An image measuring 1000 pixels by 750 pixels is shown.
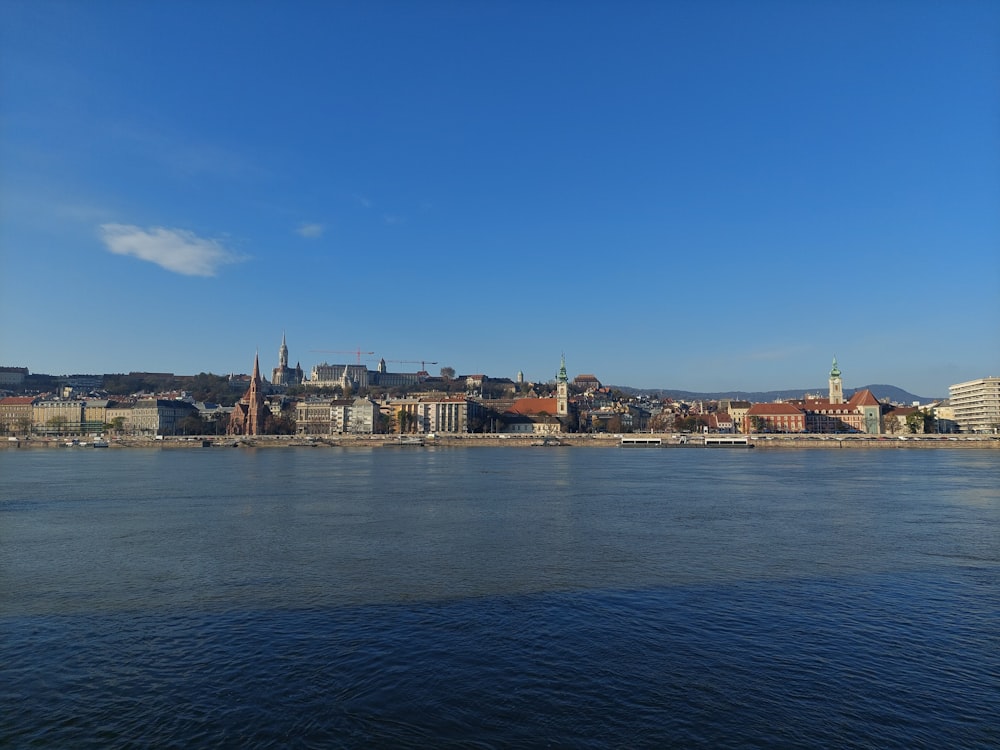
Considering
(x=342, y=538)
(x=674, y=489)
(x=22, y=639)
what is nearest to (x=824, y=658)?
(x=22, y=639)

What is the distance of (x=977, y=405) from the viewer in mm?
133375

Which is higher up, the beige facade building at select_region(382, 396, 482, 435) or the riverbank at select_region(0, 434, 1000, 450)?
the beige facade building at select_region(382, 396, 482, 435)

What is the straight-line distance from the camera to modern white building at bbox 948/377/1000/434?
127 m

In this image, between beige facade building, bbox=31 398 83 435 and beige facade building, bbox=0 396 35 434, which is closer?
beige facade building, bbox=0 396 35 434

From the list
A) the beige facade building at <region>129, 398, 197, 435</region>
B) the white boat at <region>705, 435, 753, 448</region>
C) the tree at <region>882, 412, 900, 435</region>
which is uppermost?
the beige facade building at <region>129, 398, 197, 435</region>

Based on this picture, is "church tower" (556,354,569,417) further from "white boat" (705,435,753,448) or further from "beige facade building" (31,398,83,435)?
"beige facade building" (31,398,83,435)

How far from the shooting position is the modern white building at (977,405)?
127 metres

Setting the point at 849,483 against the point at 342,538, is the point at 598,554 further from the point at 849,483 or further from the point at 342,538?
the point at 849,483

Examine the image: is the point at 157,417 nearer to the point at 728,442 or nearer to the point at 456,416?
the point at 456,416

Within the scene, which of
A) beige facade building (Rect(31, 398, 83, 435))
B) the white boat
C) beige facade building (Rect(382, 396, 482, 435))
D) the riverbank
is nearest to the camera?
the white boat

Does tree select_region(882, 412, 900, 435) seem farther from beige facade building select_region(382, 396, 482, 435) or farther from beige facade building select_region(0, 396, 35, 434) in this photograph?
beige facade building select_region(0, 396, 35, 434)

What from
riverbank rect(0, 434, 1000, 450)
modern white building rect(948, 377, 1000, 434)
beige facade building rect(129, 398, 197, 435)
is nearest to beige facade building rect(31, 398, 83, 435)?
beige facade building rect(129, 398, 197, 435)

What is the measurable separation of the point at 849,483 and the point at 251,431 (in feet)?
387

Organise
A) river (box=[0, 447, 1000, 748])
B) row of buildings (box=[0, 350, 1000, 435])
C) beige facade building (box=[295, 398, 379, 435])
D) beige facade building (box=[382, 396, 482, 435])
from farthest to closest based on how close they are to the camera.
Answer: beige facade building (box=[295, 398, 379, 435]), beige facade building (box=[382, 396, 482, 435]), row of buildings (box=[0, 350, 1000, 435]), river (box=[0, 447, 1000, 748])
